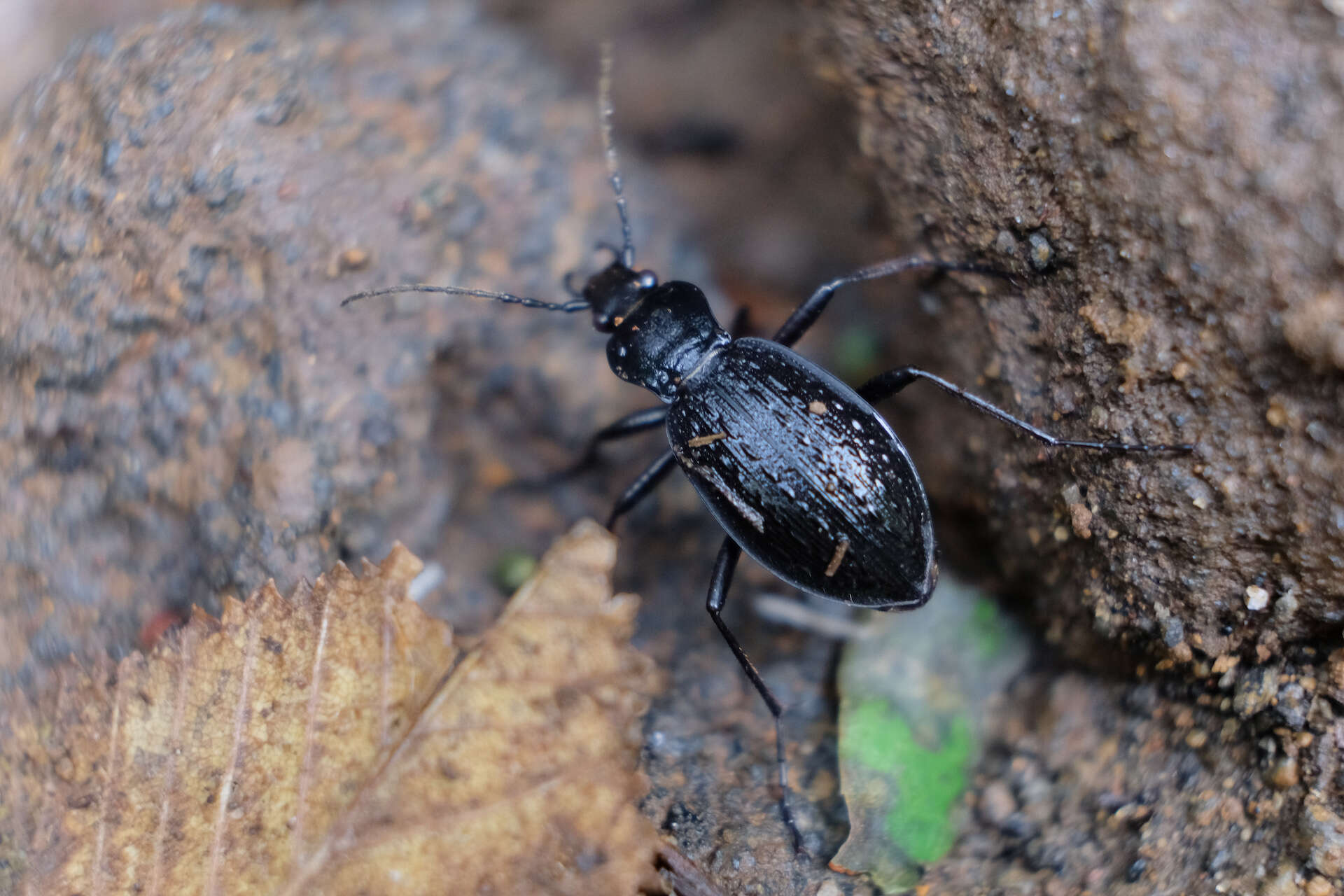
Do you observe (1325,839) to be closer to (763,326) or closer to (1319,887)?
(1319,887)

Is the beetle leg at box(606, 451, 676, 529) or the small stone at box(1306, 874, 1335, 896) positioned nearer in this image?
the small stone at box(1306, 874, 1335, 896)

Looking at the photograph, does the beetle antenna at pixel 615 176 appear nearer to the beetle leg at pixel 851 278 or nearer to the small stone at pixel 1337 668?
the beetle leg at pixel 851 278

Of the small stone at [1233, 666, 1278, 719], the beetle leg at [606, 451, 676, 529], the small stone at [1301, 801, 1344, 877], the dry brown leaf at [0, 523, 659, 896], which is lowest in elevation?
the small stone at [1301, 801, 1344, 877]

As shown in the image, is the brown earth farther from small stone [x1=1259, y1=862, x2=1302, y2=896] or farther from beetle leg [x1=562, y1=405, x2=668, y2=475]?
beetle leg [x1=562, y1=405, x2=668, y2=475]

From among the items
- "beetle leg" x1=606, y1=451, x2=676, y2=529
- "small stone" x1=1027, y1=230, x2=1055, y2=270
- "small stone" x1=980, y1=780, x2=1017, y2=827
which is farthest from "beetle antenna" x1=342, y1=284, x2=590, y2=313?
"small stone" x1=980, y1=780, x2=1017, y2=827

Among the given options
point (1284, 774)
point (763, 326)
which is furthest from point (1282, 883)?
point (763, 326)

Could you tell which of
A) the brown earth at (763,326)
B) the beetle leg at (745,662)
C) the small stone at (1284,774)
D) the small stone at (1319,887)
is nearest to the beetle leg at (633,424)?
the brown earth at (763,326)

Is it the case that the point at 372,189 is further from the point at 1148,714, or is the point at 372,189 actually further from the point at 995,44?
the point at 1148,714
